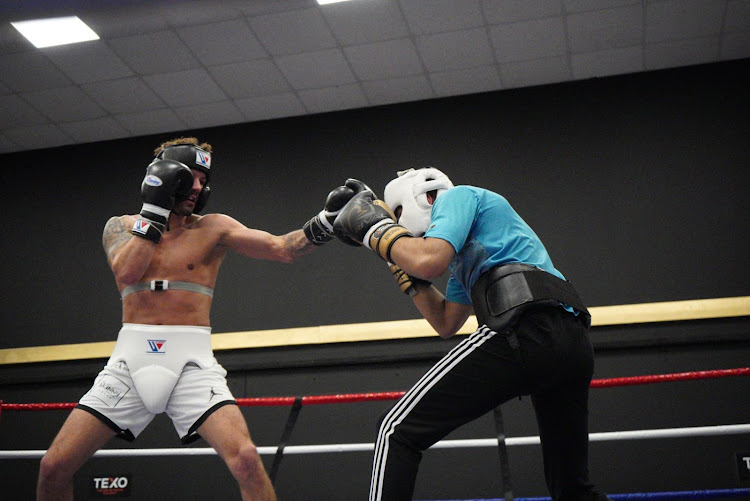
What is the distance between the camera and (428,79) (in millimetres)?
5609

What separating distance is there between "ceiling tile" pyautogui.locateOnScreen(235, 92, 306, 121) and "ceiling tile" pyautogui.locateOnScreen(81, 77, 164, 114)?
2.26 feet

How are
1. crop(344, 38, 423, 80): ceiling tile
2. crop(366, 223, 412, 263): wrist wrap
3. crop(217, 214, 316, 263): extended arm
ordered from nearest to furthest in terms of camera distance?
crop(366, 223, 412, 263): wrist wrap
crop(217, 214, 316, 263): extended arm
crop(344, 38, 423, 80): ceiling tile

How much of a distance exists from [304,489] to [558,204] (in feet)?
9.20

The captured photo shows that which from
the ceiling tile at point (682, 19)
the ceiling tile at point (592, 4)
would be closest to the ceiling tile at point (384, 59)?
the ceiling tile at point (592, 4)

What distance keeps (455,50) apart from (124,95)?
8.75 ft

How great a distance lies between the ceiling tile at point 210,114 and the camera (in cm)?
594

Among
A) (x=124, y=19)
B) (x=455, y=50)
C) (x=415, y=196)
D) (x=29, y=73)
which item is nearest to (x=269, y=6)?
(x=124, y=19)

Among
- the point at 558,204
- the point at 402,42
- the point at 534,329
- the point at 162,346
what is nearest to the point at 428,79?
the point at 402,42

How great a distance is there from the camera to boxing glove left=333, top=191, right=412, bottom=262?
186 centimetres

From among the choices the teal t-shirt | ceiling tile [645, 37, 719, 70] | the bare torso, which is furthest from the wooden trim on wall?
the teal t-shirt

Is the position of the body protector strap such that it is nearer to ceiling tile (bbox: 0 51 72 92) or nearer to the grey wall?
the grey wall

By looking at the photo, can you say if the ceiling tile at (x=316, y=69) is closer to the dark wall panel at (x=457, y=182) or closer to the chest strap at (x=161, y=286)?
the dark wall panel at (x=457, y=182)

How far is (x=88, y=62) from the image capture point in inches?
211

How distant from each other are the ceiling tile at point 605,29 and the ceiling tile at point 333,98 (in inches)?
67.0
